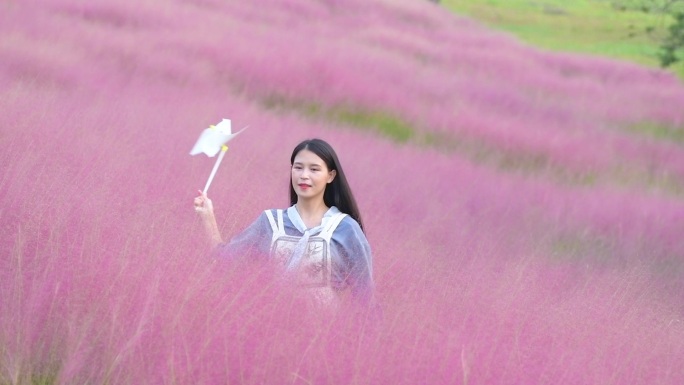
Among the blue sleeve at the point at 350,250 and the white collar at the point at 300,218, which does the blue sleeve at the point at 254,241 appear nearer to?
the white collar at the point at 300,218

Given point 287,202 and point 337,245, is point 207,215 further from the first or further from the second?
point 287,202

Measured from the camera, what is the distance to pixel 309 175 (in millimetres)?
2986

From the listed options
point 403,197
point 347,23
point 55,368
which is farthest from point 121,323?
point 347,23

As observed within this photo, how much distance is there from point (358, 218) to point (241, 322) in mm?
969

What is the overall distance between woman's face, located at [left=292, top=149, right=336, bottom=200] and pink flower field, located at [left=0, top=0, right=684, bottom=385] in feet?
1.36

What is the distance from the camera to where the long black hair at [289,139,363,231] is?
3.01 m

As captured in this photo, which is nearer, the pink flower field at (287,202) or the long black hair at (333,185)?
the pink flower field at (287,202)

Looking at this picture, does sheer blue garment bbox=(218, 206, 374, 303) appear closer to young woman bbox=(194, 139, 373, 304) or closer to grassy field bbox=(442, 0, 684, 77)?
young woman bbox=(194, 139, 373, 304)

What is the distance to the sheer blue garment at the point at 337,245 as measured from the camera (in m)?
2.81

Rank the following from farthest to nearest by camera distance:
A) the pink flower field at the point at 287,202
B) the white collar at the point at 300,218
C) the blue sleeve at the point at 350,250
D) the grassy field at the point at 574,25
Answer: the grassy field at the point at 574,25 < the white collar at the point at 300,218 < the blue sleeve at the point at 350,250 < the pink flower field at the point at 287,202

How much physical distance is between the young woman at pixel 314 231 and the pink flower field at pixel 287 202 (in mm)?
158

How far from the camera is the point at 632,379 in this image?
2.39 metres

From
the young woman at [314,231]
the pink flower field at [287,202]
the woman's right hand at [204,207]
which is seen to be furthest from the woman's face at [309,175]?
the pink flower field at [287,202]

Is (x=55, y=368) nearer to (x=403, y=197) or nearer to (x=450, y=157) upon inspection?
(x=403, y=197)
